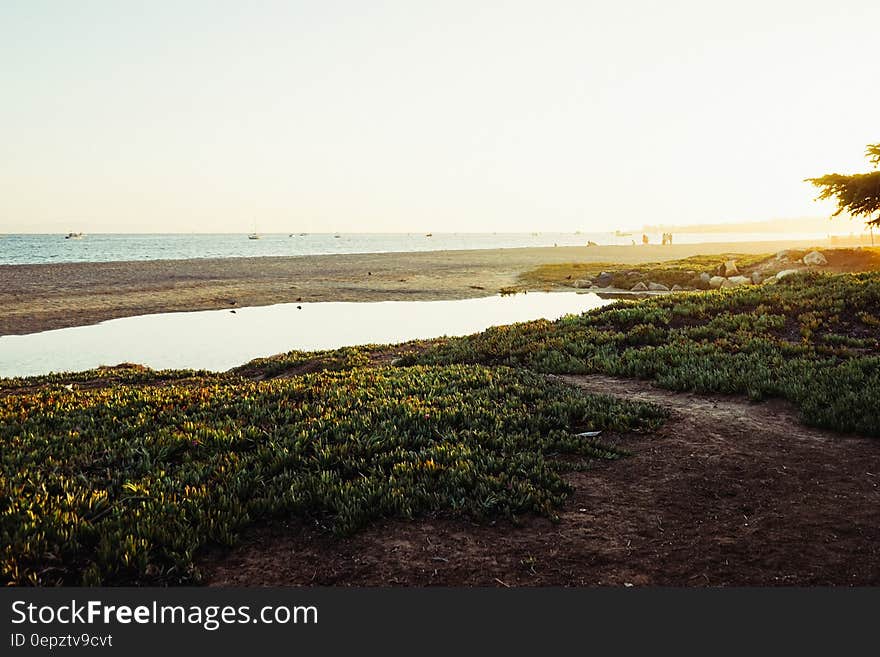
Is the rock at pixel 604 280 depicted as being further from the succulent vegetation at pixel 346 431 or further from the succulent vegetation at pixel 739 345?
the succulent vegetation at pixel 346 431

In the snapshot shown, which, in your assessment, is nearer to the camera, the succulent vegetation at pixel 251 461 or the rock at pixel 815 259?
the succulent vegetation at pixel 251 461

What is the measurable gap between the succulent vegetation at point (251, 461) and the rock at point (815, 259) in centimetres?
3457

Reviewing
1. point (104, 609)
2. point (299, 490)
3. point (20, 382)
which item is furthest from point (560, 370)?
point (20, 382)

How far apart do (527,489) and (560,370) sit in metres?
7.97

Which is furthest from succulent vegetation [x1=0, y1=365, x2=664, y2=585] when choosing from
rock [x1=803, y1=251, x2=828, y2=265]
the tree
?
rock [x1=803, y1=251, x2=828, y2=265]

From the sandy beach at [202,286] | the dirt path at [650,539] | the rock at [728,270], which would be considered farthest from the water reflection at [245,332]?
the dirt path at [650,539]

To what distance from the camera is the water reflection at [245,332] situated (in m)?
20.8

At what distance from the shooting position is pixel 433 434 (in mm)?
8961

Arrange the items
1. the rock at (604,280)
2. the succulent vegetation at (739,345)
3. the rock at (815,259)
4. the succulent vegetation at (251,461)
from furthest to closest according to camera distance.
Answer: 1. the rock at (604,280)
2. the rock at (815,259)
3. the succulent vegetation at (739,345)
4. the succulent vegetation at (251,461)

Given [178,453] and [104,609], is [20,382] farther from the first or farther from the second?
[104,609]

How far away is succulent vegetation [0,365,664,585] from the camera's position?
5.64 metres

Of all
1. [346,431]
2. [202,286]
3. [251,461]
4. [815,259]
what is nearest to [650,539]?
[346,431]

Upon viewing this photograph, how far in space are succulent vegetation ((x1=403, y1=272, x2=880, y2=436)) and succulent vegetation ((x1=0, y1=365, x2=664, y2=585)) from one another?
9.91 ft

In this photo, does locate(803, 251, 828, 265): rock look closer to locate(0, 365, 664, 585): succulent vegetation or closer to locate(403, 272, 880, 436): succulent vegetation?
locate(403, 272, 880, 436): succulent vegetation
